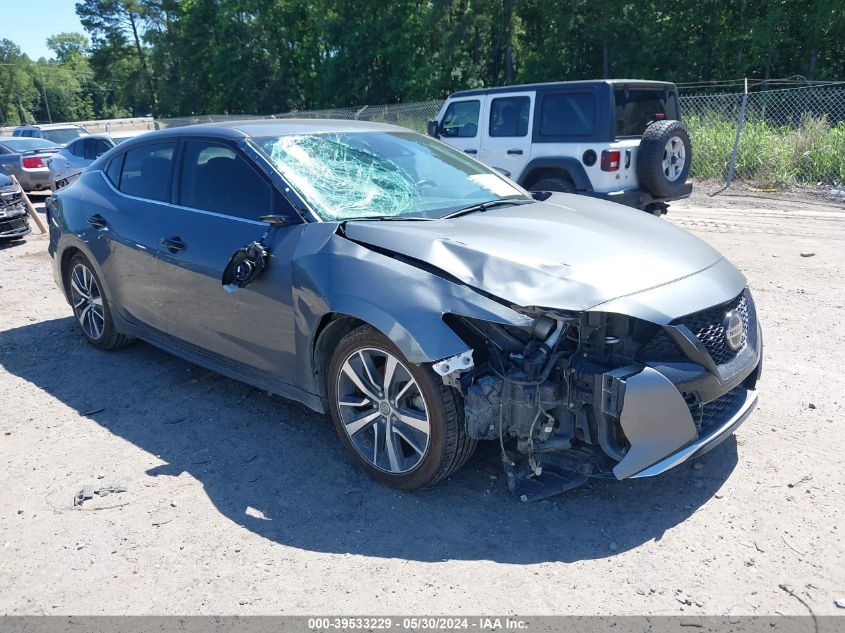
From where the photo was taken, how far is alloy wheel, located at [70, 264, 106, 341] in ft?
17.8

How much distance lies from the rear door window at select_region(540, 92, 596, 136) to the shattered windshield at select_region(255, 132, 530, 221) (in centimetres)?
421

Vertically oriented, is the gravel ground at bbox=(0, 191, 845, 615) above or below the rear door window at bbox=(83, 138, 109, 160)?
below

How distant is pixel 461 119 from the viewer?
1023cm

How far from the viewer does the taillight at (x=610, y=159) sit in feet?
26.9

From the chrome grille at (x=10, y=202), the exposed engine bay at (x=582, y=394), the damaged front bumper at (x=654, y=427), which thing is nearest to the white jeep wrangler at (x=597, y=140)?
the exposed engine bay at (x=582, y=394)

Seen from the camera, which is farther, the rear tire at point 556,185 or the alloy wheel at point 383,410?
the rear tire at point 556,185

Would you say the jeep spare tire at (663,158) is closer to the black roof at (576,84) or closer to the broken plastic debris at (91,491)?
the black roof at (576,84)

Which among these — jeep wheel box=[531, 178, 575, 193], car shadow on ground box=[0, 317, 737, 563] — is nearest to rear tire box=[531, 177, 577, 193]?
jeep wheel box=[531, 178, 575, 193]

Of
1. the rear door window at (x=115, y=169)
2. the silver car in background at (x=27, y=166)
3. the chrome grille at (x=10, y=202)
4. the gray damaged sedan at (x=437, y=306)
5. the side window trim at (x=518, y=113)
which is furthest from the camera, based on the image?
the silver car in background at (x=27, y=166)

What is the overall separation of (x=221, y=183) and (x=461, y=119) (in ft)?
21.8

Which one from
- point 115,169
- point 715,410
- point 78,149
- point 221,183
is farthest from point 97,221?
point 78,149

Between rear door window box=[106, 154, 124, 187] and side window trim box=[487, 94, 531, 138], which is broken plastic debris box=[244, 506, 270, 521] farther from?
side window trim box=[487, 94, 531, 138]

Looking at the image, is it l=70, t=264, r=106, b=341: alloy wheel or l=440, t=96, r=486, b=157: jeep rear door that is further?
l=440, t=96, r=486, b=157: jeep rear door

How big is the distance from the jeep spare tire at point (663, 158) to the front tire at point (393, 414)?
6.06 m
